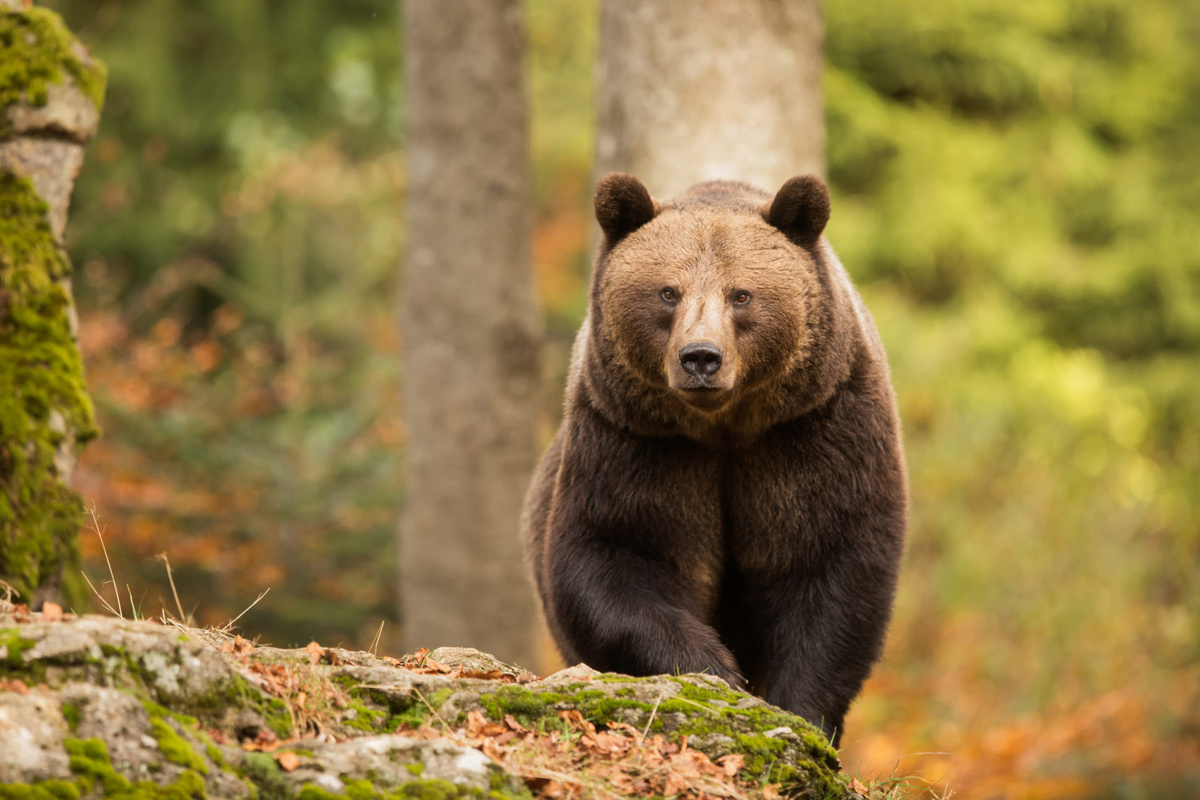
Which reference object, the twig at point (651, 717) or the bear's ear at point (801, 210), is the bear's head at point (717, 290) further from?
the twig at point (651, 717)

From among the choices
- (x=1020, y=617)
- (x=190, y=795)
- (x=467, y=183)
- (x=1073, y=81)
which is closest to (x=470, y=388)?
(x=467, y=183)

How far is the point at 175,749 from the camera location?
237cm

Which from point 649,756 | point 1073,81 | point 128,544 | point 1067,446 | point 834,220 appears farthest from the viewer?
point 1073,81

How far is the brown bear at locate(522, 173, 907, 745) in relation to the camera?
4.23 m

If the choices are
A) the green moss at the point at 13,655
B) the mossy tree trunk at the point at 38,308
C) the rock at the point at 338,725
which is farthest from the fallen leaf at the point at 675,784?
the mossy tree trunk at the point at 38,308

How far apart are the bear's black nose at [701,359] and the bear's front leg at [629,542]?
52 centimetres

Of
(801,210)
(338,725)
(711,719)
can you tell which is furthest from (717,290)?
(338,725)

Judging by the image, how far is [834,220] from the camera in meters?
15.5

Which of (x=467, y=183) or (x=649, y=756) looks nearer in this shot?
(x=649, y=756)

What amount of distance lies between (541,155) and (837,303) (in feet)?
42.4

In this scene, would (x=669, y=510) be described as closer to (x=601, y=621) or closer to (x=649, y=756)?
(x=601, y=621)

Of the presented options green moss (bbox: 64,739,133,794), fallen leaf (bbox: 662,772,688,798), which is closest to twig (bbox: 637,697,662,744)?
fallen leaf (bbox: 662,772,688,798)

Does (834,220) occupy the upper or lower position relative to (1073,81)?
lower

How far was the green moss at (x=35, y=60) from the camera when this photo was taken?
490 cm
